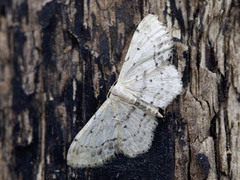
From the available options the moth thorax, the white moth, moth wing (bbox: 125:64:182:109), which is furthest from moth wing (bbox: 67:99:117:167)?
moth wing (bbox: 125:64:182:109)

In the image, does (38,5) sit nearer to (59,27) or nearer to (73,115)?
(59,27)

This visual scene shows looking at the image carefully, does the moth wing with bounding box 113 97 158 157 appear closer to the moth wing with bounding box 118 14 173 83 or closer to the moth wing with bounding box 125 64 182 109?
the moth wing with bounding box 125 64 182 109

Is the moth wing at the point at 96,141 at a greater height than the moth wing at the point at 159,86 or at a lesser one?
lesser

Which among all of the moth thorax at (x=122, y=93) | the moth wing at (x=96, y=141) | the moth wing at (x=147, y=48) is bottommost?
the moth wing at (x=96, y=141)

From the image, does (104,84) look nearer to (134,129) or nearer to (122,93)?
(122,93)

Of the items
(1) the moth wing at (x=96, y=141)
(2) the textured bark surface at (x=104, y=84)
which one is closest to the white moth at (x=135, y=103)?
(1) the moth wing at (x=96, y=141)

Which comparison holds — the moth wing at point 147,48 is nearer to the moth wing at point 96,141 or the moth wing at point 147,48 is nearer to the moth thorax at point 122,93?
the moth thorax at point 122,93
